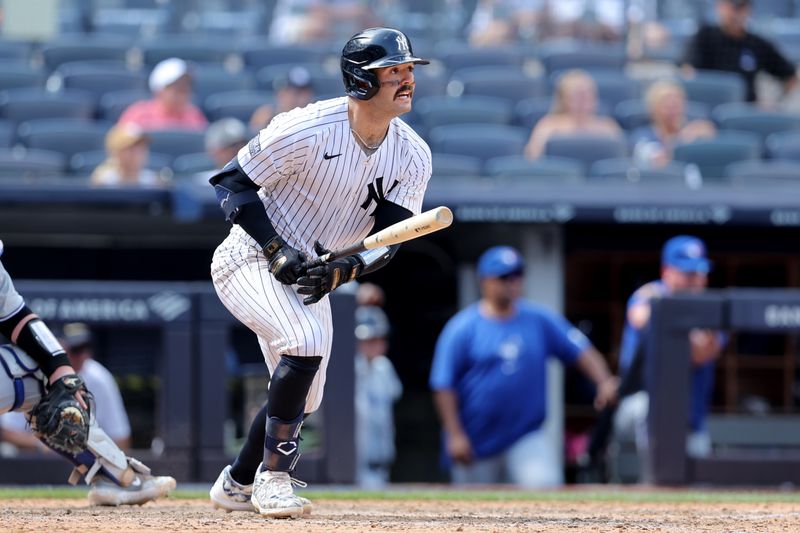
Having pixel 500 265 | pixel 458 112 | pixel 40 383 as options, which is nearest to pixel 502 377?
pixel 500 265

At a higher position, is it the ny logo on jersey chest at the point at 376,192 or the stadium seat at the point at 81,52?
the stadium seat at the point at 81,52

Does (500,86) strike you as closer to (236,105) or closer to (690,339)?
(236,105)

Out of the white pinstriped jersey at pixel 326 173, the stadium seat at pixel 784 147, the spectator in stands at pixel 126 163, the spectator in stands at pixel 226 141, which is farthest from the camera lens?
the stadium seat at pixel 784 147

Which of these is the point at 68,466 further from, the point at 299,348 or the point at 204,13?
the point at 204,13

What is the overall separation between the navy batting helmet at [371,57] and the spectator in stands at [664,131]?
469 cm

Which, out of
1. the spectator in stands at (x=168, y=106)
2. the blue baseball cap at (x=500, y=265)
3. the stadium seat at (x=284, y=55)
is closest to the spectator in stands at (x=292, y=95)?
the spectator in stands at (x=168, y=106)

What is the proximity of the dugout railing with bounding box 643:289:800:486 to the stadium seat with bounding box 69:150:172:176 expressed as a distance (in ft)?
10.5

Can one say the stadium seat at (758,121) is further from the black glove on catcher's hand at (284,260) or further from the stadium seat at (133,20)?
the black glove on catcher's hand at (284,260)

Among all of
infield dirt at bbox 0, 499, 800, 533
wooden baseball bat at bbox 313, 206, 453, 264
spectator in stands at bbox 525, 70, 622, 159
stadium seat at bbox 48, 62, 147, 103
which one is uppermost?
stadium seat at bbox 48, 62, 147, 103

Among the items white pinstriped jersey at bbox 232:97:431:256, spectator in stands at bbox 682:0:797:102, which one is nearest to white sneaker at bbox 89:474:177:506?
white pinstriped jersey at bbox 232:97:431:256

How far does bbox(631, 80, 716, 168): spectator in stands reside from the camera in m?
8.70

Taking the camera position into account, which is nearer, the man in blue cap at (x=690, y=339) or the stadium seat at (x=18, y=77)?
the man in blue cap at (x=690, y=339)

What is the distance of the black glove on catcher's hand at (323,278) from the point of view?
410cm

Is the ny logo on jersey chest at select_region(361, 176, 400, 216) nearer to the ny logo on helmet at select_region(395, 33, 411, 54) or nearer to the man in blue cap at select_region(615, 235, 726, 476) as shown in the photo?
the ny logo on helmet at select_region(395, 33, 411, 54)
